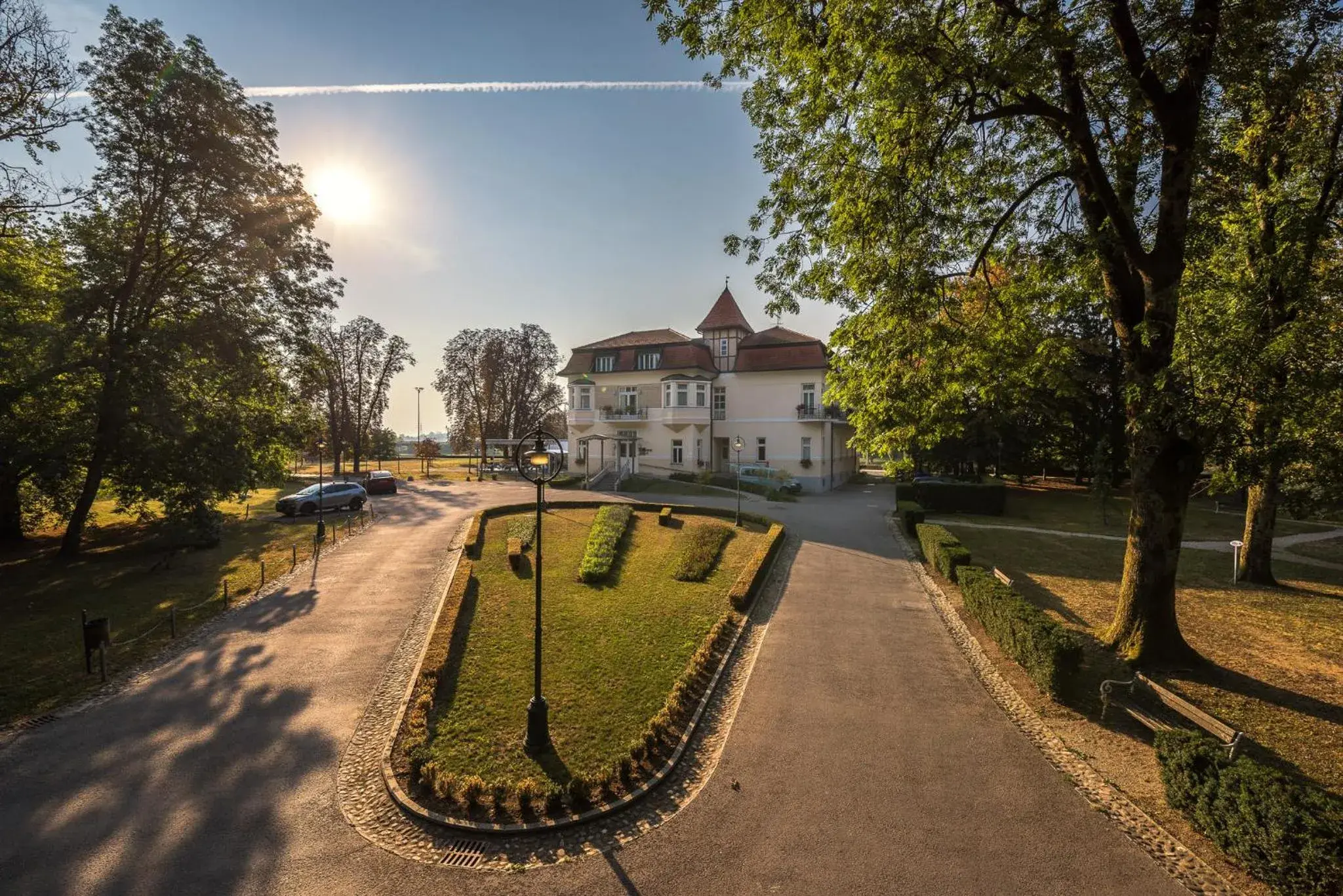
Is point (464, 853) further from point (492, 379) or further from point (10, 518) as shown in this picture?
point (492, 379)

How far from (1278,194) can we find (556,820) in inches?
678

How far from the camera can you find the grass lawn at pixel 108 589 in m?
9.80

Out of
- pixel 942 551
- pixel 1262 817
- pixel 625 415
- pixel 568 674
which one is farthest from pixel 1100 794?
pixel 625 415

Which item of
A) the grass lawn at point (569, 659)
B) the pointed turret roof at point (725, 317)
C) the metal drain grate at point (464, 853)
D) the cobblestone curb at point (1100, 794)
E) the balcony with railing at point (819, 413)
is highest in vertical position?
the pointed turret roof at point (725, 317)

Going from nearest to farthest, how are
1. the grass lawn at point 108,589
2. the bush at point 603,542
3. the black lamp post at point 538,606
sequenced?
the black lamp post at point 538,606, the grass lawn at point 108,589, the bush at point 603,542

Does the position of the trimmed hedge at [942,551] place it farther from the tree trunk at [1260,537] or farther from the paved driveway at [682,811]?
the tree trunk at [1260,537]

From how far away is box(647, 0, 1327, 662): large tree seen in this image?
7.65 m

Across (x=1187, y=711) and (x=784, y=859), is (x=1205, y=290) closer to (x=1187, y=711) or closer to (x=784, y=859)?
(x=1187, y=711)

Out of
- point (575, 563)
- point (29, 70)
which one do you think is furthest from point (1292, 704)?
point (29, 70)

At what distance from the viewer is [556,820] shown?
→ 605 cm

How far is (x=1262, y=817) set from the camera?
505 centimetres

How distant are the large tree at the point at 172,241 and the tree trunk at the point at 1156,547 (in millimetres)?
24278

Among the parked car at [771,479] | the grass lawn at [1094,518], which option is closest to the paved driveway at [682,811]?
A: the grass lawn at [1094,518]

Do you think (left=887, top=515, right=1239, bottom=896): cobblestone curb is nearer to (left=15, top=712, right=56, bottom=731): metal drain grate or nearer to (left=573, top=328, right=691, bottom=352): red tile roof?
(left=15, top=712, right=56, bottom=731): metal drain grate
